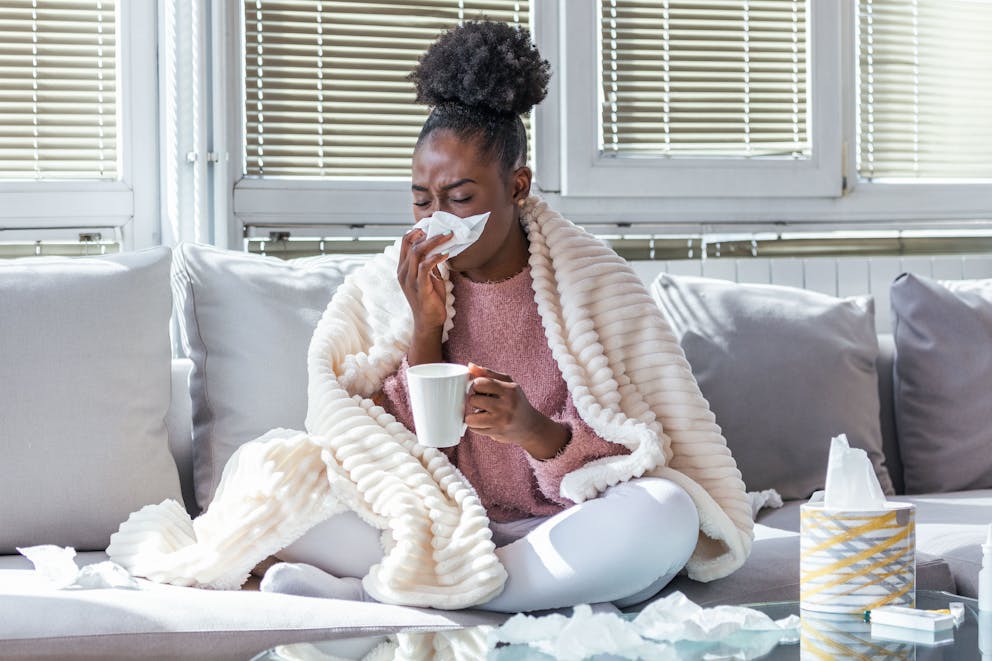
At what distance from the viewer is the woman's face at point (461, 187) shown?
1868 millimetres

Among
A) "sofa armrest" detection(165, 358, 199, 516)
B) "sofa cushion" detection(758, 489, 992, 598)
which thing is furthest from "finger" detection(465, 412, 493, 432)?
"sofa armrest" detection(165, 358, 199, 516)

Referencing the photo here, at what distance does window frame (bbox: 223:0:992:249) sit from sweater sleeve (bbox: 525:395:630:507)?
3.75 feet

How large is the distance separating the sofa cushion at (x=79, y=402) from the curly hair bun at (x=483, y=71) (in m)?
0.61

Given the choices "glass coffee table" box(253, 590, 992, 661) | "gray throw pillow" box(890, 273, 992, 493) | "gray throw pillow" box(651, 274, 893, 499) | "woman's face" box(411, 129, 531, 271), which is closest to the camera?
"glass coffee table" box(253, 590, 992, 661)

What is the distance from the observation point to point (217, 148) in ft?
8.70

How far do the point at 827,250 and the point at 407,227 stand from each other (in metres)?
1.10

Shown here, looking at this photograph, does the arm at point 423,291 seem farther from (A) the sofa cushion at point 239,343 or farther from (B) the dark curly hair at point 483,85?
(A) the sofa cushion at point 239,343

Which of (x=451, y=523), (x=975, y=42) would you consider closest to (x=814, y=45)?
(x=975, y=42)

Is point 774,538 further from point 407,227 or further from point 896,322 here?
point 407,227

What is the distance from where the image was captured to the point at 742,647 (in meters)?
1.18

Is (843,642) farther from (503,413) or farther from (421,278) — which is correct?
(421,278)

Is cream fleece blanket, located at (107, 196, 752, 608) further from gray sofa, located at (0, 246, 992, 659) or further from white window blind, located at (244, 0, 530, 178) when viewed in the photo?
white window blind, located at (244, 0, 530, 178)

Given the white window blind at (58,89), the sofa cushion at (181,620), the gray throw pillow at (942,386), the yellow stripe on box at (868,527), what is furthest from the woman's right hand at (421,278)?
the gray throw pillow at (942,386)

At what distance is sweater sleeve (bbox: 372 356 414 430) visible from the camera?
1.87 metres
